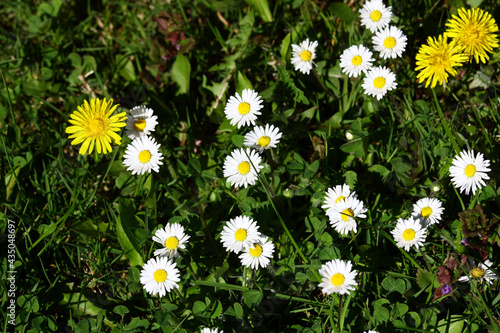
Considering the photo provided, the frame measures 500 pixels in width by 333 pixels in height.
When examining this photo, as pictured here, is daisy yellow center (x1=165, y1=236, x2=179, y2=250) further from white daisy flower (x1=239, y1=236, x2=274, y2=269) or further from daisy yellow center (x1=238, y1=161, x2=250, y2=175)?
daisy yellow center (x1=238, y1=161, x2=250, y2=175)

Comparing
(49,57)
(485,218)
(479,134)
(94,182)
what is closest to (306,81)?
→ (479,134)

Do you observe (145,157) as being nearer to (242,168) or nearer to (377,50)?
(242,168)

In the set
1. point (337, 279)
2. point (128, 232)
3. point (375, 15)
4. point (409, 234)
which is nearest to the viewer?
point (337, 279)

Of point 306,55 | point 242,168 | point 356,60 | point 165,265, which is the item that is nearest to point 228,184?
point 242,168

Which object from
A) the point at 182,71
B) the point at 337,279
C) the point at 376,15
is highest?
the point at 182,71

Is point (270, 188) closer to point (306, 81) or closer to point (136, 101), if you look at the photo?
point (306, 81)

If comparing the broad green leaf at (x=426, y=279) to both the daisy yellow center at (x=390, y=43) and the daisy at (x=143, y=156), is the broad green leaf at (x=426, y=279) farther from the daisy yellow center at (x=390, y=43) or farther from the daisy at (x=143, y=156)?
the daisy at (x=143, y=156)

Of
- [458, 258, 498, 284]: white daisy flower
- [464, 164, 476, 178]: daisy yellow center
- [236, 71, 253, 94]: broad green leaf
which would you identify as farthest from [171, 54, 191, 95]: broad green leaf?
[458, 258, 498, 284]: white daisy flower
